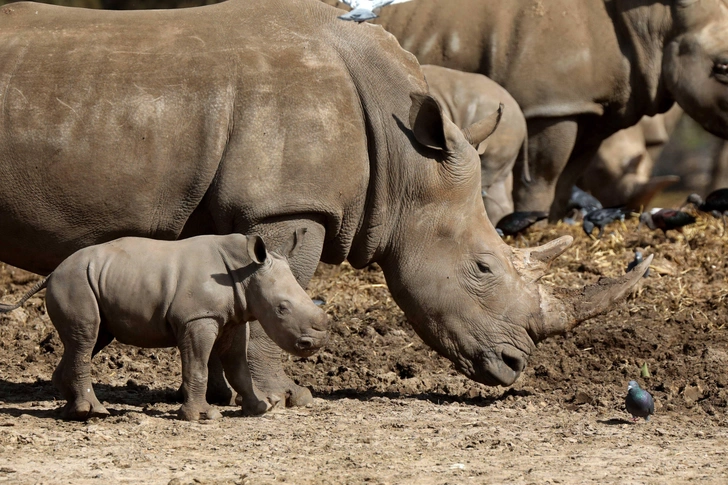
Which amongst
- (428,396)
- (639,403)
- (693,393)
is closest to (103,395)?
(428,396)

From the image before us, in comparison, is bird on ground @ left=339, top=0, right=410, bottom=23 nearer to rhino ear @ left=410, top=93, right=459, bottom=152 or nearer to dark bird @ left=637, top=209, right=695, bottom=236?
rhino ear @ left=410, top=93, right=459, bottom=152

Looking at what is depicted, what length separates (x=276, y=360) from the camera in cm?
623

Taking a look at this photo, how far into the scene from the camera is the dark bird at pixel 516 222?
10.0m

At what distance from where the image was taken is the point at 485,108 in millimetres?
9906

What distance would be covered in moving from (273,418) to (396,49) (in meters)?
1.94

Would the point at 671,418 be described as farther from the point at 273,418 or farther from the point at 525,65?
the point at 525,65

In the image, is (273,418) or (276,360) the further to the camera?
(276,360)

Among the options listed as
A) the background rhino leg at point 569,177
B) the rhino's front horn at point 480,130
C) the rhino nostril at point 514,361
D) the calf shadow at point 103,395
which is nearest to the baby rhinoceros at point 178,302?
the calf shadow at point 103,395

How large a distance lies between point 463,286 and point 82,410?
187cm

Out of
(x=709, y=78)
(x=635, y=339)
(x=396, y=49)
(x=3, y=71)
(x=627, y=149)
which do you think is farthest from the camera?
(x=627, y=149)

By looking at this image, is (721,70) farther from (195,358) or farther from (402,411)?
(195,358)

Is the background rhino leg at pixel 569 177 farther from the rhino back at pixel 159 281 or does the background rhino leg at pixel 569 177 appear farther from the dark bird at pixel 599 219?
the rhino back at pixel 159 281

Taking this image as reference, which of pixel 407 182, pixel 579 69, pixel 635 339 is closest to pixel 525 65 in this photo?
pixel 579 69

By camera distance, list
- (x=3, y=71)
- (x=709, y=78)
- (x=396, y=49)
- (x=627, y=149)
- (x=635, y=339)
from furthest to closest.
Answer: (x=627, y=149) < (x=709, y=78) < (x=635, y=339) < (x=396, y=49) < (x=3, y=71)
